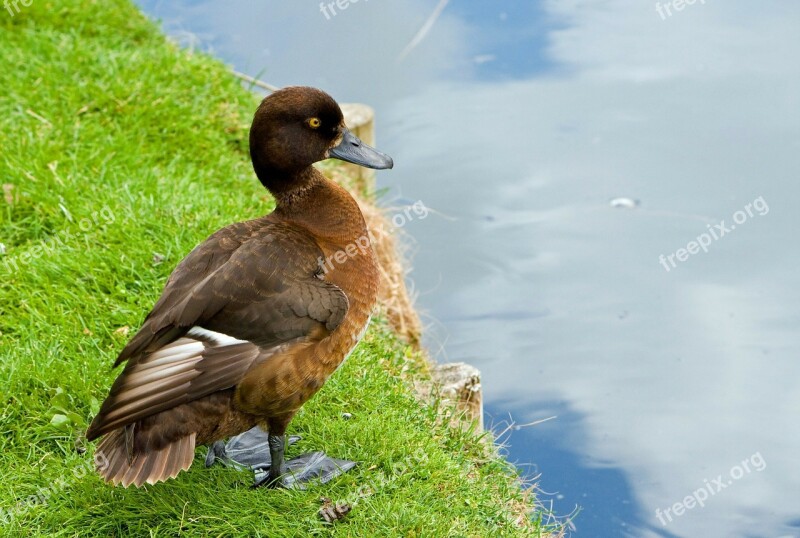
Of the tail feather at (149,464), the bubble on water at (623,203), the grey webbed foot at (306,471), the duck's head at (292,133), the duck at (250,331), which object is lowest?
the bubble on water at (623,203)

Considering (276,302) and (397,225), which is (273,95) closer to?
(276,302)

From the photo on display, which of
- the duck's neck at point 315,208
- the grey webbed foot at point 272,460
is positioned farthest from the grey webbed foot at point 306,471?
the duck's neck at point 315,208

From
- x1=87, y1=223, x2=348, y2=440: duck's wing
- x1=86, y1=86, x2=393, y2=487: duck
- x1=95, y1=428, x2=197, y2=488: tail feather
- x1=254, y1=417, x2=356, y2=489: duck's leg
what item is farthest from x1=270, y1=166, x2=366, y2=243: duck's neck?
x1=95, y1=428, x2=197, y2=488: tail feather

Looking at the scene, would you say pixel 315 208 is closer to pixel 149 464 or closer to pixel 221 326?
pixel 221 326

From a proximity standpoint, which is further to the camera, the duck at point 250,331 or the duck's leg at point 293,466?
the duck's leg at point 293,466

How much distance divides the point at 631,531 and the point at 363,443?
1.55 metres

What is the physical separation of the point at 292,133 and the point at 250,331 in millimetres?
809

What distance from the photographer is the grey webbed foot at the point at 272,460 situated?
3586mm

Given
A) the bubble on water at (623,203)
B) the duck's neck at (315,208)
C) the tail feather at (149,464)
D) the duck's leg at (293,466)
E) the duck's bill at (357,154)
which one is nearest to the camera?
the tail feather at (149,464)

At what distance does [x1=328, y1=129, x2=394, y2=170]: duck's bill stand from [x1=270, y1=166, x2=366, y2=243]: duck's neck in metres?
0.14

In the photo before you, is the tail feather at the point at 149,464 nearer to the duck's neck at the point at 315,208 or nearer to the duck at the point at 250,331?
the duck at the point at 250,331

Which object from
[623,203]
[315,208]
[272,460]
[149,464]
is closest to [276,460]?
[272,460]

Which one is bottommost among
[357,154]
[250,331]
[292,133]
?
[250,331]

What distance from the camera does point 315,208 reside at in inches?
147
